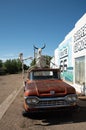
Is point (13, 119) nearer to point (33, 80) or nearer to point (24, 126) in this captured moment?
point (24, 126)

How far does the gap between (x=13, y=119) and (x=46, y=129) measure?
181 cm

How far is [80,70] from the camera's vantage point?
589 inches

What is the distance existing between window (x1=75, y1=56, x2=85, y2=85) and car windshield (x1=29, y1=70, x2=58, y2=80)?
4.78m

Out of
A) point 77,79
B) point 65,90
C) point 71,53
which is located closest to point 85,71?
point 77,79

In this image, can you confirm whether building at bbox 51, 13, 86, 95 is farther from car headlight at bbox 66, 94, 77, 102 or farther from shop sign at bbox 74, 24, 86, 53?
car headlight at bbox 66, 94, 77, 102

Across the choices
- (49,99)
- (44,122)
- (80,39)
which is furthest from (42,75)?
(80,39)

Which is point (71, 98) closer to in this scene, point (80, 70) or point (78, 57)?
point (80, 70)

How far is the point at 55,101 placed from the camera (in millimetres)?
7375

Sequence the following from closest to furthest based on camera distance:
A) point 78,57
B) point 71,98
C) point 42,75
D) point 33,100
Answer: point 33,100 < point 71,98 < point 42,75 < point 78,57

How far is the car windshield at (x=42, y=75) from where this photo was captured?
9.48 meters

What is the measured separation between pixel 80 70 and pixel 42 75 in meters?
5.88

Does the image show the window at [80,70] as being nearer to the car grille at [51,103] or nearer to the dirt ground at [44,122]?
the dirt ground at [44,122]

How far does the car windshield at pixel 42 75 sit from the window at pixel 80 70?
478 centimetres

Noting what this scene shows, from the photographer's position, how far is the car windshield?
9479 mm
